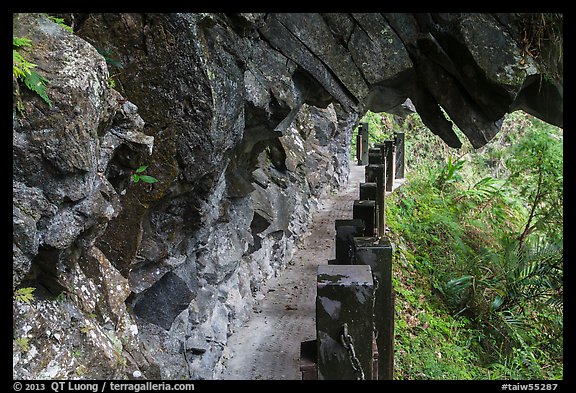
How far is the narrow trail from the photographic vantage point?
299 inches

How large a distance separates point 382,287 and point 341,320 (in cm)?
167

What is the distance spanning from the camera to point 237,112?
19.7 feet

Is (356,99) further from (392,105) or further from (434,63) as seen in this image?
(392,105)

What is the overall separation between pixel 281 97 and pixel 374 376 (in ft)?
12.3

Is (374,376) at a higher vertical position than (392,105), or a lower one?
lower

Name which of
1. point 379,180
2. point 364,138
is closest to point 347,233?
point 379,180

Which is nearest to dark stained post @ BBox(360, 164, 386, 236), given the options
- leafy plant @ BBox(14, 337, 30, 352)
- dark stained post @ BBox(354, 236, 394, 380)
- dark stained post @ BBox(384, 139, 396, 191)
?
dark stained post @ BBox(354, 236, 394, 380)

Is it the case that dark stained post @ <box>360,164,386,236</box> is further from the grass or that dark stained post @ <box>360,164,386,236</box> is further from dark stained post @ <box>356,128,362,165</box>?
dark stained post @ <box>356,128,362,165</box>

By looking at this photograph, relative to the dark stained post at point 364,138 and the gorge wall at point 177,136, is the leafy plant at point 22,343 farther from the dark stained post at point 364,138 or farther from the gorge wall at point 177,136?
the dark stained post at point 364,138

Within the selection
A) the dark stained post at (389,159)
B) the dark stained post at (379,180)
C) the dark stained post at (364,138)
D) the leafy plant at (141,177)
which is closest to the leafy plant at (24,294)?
the leafy plant at (141,177)

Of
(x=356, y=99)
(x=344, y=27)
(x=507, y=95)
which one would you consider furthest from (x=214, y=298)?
(x=507, y=95)

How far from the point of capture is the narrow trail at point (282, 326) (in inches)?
299

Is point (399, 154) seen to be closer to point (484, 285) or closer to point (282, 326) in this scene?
point (484, 285)

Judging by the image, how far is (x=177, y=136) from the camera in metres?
5.46
